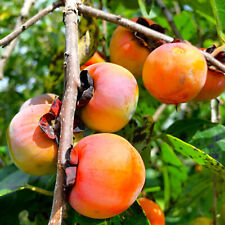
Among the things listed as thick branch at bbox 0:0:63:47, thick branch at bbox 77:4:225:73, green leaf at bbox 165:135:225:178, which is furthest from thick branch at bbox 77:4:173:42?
green leaf at bbox 165:135:225:178

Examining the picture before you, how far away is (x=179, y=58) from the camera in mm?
834

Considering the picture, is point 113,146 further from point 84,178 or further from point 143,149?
point 143,149

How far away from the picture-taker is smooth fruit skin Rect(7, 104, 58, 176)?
0.77 m

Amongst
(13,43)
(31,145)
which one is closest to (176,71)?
(31,145)

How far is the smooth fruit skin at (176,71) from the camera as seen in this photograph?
2.73 feet

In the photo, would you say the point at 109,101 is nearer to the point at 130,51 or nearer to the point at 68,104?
the point at 68,104

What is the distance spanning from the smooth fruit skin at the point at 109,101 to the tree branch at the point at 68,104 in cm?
11

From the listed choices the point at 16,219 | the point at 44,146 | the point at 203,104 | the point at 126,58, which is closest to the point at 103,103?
→ the point at 44,146

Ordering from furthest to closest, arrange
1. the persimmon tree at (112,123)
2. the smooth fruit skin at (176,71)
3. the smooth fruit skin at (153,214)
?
the smooth fruit skin at (153,214), the smooth fruit skin at (176,71), the persimmon tree at (112,123)

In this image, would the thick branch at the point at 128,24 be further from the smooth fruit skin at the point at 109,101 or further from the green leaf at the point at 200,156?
the green leaf at the point at 200,156

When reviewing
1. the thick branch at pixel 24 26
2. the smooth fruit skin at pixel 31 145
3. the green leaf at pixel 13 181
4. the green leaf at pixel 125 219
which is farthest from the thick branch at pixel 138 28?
the green leaf at pixel 13 181

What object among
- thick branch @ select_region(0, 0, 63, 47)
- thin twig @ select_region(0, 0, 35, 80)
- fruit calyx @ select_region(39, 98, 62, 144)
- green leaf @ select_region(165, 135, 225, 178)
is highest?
thick branch @ select_region(0, 0, 63, 47)

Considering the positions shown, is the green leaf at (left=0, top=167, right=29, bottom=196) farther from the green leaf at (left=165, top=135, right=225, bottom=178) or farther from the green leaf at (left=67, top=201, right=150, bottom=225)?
the green leaf at (left=165, top=135, right=225, bottom=178)

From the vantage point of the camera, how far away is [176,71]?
83cm
